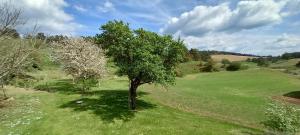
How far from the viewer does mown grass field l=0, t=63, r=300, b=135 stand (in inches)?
1368

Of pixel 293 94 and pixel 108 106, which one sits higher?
pixel 108 106

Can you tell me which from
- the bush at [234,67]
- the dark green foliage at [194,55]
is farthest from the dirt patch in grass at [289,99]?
the dark green foliage at [194,55]

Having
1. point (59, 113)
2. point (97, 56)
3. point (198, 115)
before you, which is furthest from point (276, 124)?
point (97, 56)

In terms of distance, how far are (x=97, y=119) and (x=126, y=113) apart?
4017mm

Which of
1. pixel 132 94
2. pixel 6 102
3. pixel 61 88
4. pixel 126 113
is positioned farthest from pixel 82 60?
pixel 126 113

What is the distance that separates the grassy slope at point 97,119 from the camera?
34.4 metres

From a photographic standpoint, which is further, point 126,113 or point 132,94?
point 132,94

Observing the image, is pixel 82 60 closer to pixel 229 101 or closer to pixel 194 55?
pixel 229 101

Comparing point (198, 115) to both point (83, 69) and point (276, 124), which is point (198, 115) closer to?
point (276, 124)

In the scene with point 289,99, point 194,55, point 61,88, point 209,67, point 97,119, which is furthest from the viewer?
point 194,55

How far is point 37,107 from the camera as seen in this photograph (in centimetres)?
4294

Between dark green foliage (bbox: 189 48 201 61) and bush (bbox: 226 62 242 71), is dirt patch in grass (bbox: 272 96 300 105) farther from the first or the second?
dark green foliage (bbox: 189 48 201 61)

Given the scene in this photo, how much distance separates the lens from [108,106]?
43406 millimetres

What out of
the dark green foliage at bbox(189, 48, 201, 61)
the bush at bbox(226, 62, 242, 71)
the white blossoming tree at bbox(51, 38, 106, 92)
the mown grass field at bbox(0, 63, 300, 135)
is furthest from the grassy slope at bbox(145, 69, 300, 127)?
the dark green foliage at bbox(189, 48, 201, 61)
